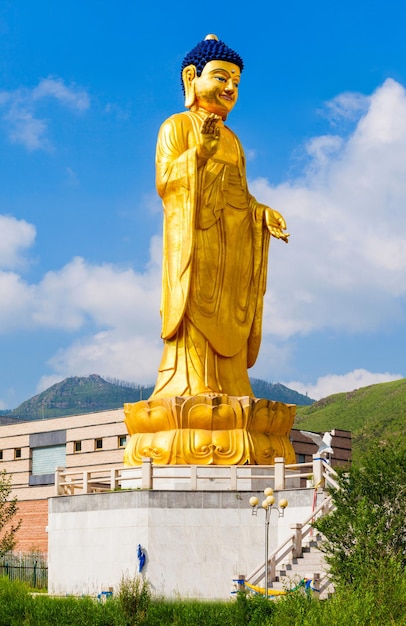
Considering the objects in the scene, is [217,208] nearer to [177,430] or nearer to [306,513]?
[177,430]

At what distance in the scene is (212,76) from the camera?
72.7ft

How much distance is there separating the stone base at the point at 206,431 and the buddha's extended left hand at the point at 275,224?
13.2 ft

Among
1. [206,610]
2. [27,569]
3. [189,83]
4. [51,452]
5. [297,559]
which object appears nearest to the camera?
[206,610]

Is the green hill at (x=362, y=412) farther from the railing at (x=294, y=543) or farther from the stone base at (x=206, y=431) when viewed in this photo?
the railing at (x=294, y=543)

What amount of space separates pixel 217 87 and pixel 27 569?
1233cm

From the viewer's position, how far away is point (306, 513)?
1797 centimetres

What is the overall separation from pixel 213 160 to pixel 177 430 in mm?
6071

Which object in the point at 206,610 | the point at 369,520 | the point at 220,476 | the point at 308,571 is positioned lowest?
the point at 206,610

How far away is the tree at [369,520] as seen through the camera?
13961mm

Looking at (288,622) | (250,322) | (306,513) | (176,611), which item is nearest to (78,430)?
(250,322)

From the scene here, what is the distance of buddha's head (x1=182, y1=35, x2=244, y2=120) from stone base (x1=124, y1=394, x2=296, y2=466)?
22.4ft

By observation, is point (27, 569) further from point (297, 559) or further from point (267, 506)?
point (267, 506)

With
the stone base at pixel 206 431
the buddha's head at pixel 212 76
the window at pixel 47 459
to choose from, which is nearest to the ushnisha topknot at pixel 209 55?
the buddha's head at pixel 212 76

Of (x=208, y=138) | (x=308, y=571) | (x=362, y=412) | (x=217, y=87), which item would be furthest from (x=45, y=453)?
(x=362, y=412)
